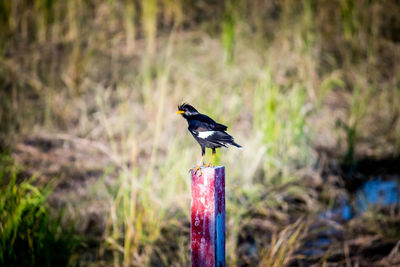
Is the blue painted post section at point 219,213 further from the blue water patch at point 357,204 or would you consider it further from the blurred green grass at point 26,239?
the blue water patch at point 357,204

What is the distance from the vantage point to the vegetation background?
222 centimetres

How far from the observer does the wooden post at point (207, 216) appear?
4.20ft

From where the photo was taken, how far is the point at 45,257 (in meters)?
1.81

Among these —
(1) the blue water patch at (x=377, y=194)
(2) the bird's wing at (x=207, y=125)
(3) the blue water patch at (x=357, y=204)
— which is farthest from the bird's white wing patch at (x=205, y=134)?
(1) the blue water patch at (x=377, y=194)

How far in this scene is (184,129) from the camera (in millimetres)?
4652

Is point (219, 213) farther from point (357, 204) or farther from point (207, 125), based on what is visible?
point (357, 204)

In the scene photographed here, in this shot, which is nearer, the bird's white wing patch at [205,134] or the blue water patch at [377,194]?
the bird's white wing patch at [205,134]

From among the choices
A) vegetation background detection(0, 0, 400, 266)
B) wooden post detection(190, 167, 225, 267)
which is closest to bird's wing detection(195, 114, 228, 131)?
wooden post detection(190, 167, 225, 267)

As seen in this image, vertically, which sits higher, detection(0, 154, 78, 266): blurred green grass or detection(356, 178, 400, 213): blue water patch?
detection(356, 178, 400, 213): blue water patch

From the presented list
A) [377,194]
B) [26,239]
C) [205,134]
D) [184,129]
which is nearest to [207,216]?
[205,134]

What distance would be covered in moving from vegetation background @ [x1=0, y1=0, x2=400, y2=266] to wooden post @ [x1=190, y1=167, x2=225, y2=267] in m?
0.53

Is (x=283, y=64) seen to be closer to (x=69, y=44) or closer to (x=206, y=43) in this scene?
(x=206, y=43)

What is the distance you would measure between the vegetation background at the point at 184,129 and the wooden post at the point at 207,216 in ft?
1.75

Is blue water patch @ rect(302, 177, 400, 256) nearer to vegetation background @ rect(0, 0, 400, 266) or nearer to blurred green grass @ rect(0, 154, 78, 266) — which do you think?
vegetation background @ rect(0, 0, 400, 266)
